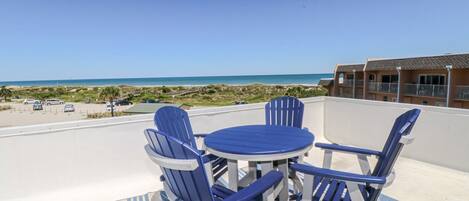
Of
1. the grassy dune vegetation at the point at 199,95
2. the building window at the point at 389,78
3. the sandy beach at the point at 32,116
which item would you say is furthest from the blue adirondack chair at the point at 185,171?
the sandy beach at the point at 32,116

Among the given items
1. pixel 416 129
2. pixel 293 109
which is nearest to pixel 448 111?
pixel 416 129

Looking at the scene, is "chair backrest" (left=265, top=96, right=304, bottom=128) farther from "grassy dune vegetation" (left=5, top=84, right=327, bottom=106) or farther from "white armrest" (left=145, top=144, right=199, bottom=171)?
"grassy dune vegetation" (left=5, top=84, right=327, bottom=106)

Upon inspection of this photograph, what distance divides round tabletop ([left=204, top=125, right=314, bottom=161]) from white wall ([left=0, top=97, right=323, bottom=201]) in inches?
47.4

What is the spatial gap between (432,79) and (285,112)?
1589 cm

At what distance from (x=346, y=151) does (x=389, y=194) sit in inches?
39.1

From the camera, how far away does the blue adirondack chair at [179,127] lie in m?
1.94

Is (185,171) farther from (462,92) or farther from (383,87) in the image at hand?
(383,87)

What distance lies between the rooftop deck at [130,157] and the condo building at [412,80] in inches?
498

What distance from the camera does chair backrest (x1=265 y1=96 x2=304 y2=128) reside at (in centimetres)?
277

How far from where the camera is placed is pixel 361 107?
3.77 m

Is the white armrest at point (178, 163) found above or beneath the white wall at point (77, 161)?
above

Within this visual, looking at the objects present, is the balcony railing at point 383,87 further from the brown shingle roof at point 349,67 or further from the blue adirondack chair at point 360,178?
the blue adirondack chair at point 360,178

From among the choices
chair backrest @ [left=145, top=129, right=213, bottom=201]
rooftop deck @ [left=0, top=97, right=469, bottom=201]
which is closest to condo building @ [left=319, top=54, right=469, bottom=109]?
rooftop deck @ [left=0, top=97, right=469, bottom=201]

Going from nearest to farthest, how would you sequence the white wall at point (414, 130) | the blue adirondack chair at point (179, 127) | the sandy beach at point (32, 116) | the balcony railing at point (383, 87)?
the blue adirondack chair at point (179, 127) → the white wall at point (414, 130) → the balcony railing at point (383, 87) → the sandy beach at point (32, 116)
